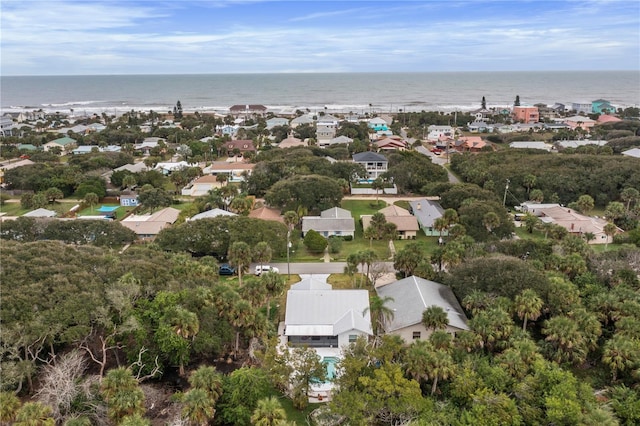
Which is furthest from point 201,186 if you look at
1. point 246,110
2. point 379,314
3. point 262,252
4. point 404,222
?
point 246,110

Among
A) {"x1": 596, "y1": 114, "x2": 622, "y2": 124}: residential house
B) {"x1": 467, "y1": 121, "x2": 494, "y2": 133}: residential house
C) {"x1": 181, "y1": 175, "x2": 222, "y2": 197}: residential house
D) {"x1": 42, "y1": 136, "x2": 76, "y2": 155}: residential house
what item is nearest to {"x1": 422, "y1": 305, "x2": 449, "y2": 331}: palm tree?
{"x1": 181, "y1": 175, "x2": 222, "y2": 197}: residential house

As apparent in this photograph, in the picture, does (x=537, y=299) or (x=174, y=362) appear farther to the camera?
(x=537, y=299)

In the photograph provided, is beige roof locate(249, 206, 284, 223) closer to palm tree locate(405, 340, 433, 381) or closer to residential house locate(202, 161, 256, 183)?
residential house locate(202, 161, 256, 183)

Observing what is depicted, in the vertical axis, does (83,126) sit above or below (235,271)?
above

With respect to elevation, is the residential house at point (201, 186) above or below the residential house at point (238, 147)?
below

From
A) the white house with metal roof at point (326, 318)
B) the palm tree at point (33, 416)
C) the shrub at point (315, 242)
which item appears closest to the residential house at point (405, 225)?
the shrub at point (315, 242)

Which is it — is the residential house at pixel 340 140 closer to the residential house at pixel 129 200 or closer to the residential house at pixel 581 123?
the residential house at pixel 129 200

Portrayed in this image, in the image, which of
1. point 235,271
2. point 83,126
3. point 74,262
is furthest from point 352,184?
point 83,126

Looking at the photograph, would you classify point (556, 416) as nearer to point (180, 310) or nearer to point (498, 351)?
point (498, 351)

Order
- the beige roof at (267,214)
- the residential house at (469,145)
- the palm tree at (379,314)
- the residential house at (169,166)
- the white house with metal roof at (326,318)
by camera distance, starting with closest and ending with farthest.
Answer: the palm tree at (379,314) → the white house with metal roof at (326,318) → the beige roof at (267,214) → the residential house at (169,166) → the residential house at (469,145)
